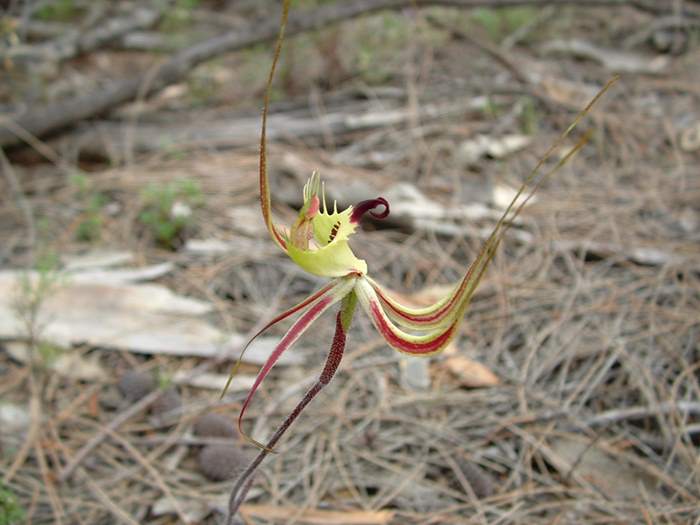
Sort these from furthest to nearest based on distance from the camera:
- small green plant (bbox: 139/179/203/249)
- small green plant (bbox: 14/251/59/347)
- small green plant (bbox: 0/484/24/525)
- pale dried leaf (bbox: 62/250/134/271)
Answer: small green plant (bbox: 139/179/203/249), pale dried leaf (bbox: 62/250/134/271), small green plant (bbox: 14/251/59/347), small green plant (bbox: 0/484/24/525)

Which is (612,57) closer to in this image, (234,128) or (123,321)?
(234,128)

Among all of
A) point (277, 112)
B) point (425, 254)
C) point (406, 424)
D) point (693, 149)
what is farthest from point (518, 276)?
point (277, 112)

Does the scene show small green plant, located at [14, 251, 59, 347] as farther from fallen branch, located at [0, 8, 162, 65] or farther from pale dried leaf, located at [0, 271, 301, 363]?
fallen branch, located at [0, 8, 162, 65]

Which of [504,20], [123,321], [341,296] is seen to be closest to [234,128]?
[123,321]

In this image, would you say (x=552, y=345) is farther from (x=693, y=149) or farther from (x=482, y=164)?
(x=693, y=149)

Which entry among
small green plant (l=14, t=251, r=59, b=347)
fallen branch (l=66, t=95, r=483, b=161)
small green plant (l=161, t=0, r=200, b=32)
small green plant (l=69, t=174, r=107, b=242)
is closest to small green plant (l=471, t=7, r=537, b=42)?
fallen branch (l=66, t=95, r=483, b=161)
